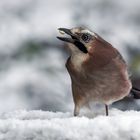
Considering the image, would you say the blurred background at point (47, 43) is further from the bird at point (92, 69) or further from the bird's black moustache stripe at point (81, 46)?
the bird's black moustache stripe at point (81, 46)

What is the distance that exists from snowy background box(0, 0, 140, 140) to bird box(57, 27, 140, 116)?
0.21 ft

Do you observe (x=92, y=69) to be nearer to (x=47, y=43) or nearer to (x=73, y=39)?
(x=73, y=39)

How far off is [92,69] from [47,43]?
4.39ft

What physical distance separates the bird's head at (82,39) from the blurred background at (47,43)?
43cm

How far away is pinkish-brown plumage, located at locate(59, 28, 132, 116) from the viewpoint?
8.43ft

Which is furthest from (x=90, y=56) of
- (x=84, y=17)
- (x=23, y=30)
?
(x=84, y=17)

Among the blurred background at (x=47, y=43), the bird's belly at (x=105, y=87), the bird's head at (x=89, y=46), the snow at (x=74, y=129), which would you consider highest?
the bird's head at (x=89, y=46)

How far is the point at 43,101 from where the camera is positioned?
367cm

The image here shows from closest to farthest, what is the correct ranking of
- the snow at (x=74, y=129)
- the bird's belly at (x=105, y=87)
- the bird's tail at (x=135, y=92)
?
the snow at (x=74, y=129), the bird's belly at (x=105, y=87), the bird's tail at (x=135, y=92)

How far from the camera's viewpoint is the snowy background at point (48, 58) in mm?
2092

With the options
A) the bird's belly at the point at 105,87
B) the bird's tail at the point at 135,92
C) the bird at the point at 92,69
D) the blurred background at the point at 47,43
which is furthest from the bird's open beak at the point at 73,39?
the blurred background at the point at 47,43

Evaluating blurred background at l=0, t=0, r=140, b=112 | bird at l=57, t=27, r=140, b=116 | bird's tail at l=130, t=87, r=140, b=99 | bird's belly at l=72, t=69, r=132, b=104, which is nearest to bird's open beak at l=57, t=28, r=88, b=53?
bird at l=57, t=27, r=140, b=116

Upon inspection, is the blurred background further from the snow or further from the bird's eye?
the snow

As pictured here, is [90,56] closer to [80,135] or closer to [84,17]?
[80,135]
